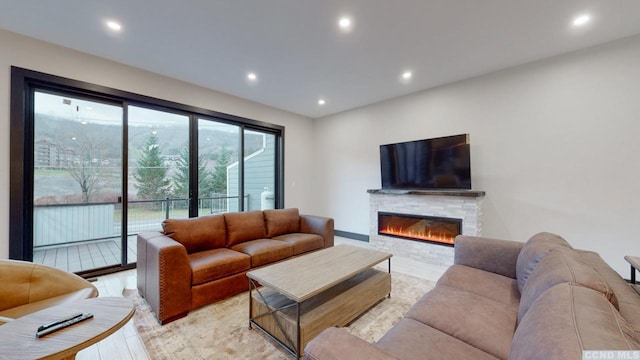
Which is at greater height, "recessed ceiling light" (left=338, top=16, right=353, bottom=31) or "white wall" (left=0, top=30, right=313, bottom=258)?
"recessed ceiling light" (left=338, top=16, right=353, bottom=31)

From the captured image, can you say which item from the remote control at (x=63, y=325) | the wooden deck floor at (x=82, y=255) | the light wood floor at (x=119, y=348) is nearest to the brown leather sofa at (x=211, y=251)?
the light wood floor at (x=119, y=348)

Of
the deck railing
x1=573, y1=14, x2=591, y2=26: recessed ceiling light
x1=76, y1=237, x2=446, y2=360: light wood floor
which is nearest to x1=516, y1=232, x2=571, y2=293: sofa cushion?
x1=76, y1=237, x2=446, y2=360: light wood floor

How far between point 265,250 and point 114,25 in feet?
9.37

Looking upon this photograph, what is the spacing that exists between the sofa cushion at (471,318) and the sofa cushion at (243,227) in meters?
2.40

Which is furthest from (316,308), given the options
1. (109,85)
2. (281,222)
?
(109,85)

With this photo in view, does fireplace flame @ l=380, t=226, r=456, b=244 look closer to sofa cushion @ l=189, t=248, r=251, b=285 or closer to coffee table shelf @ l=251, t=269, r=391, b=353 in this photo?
coffee table shelf @ l=251, t=269, r=391, b=353

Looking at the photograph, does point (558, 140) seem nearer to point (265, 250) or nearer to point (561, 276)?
point (561, 276)

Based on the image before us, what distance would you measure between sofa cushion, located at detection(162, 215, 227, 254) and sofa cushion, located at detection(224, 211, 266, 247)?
0.26ft

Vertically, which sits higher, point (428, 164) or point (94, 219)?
point (428, 164)

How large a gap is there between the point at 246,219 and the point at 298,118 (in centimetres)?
308

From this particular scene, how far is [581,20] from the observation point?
7.80ft

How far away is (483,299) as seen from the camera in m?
1.59

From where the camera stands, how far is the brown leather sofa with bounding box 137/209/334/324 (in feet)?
7.02

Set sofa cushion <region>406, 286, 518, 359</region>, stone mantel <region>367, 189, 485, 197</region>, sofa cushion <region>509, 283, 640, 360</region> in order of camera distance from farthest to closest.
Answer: stone mantel <region>367, 189, 485, 197</region>, sofa cushion <region>406, 286, 518, 359</region>, sofa cushion <region>509, 283, 640, 360</region>
